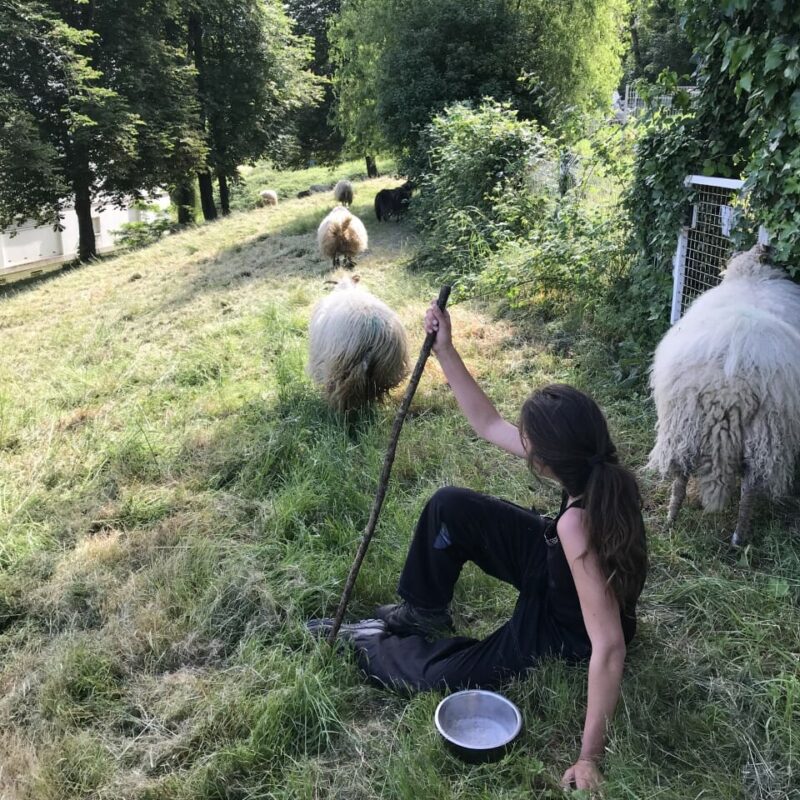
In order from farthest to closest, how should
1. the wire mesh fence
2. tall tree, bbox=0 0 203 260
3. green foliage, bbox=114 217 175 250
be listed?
green foliage, bbox=114 217 175 250 → tall tree, bbox=0 0 203 260 → the wire mesh fence

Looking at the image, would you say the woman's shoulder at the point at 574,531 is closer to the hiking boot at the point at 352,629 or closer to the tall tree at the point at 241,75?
the hiking boot at the point at 352,629

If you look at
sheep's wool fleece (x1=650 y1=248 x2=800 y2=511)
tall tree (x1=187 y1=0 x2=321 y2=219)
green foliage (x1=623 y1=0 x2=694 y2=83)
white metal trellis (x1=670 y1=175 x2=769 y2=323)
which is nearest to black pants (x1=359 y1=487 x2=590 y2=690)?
sheep's wool fleece (x1=650 y1=248 x2=800 y2=511)

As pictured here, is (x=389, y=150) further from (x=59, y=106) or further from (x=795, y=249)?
(x=795, y=249)

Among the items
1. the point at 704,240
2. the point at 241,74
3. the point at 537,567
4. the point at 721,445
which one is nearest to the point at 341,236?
the point at 704,240

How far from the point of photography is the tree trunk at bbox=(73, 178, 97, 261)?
1722cm

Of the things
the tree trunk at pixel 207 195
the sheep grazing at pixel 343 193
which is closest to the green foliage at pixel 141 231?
the tree trunk at pixel 207 195

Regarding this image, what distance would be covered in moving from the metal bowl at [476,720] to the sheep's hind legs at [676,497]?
53.9 inches

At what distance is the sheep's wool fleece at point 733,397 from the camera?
9.14 ft

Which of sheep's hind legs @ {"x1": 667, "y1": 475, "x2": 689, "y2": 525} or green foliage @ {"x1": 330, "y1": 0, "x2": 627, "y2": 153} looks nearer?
sheep's hind legs @ {"x1": 667, "y1": 475, "x2": 689, "y2": 525}

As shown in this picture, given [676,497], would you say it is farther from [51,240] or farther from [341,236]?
[51,240]

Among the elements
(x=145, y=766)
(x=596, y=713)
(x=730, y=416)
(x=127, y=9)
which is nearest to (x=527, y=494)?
(x=730, y=416)

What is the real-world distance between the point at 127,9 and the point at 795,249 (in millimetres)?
18791

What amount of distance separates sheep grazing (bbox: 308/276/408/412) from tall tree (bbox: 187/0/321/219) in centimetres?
1694

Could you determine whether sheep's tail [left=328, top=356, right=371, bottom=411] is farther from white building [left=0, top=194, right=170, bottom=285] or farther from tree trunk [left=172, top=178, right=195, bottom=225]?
tree trunk [left=172, top=178, right=195, bottom=225]
